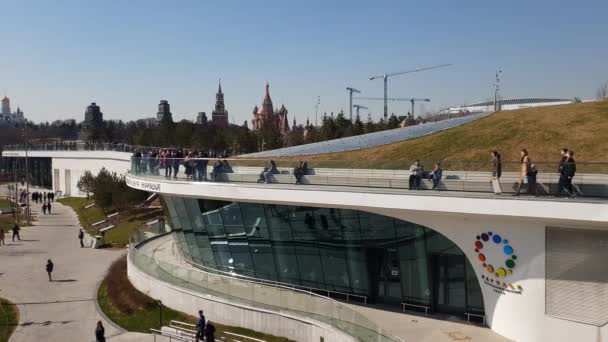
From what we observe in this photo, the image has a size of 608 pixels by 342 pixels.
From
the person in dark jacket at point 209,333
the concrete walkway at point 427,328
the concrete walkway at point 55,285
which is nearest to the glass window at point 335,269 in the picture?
the concrete walkway at point 427,328

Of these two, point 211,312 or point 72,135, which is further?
point 72,135

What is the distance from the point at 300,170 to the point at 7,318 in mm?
14893

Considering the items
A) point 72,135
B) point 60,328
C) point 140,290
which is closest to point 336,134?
point 140,290

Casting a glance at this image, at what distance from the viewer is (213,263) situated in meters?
25.4

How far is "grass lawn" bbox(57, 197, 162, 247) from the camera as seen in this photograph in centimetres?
4291

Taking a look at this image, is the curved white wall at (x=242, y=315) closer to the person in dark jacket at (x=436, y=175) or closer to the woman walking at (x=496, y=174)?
the person in dark jacket at (x=436, y=175)

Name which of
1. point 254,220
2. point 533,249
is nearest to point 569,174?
point 533,249

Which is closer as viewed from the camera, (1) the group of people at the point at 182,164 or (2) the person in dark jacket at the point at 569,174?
(2) the person in dark jacket at the point at 569,174

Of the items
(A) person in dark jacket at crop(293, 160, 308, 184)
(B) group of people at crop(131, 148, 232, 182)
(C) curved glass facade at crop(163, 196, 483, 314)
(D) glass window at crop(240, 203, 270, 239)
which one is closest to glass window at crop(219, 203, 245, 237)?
(C) curved glass facade at crop(163, 196, 483, 314)

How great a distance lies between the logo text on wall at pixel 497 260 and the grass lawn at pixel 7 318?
18356 mm

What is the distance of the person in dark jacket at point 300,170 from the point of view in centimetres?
2036

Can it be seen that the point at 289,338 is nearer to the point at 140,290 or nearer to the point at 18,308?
the point at 140,290

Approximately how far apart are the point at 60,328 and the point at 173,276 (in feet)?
16.2

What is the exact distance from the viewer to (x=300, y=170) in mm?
20391
